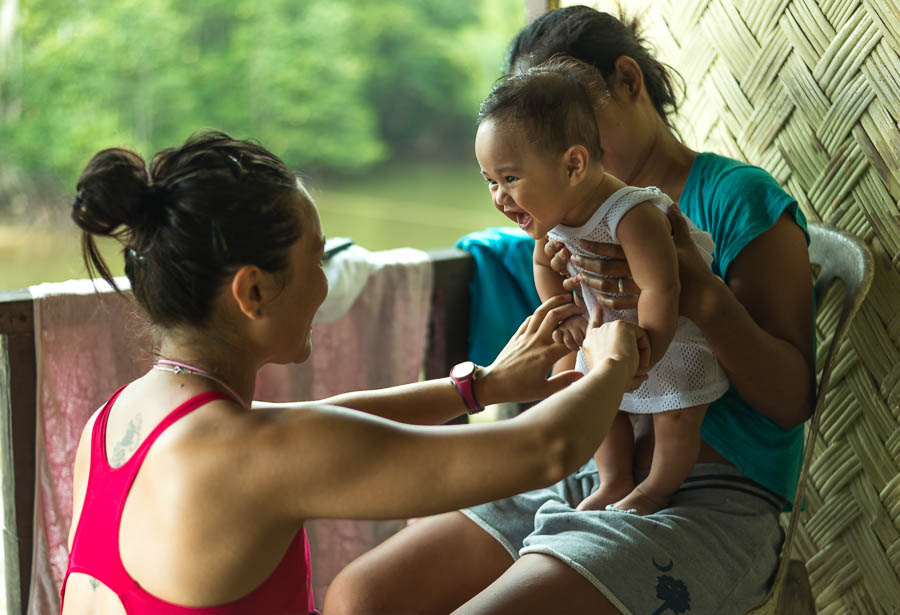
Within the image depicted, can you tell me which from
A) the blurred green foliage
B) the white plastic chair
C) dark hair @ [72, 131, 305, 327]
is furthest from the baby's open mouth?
the blurred green foliage

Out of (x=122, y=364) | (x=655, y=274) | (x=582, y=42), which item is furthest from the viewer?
(x=122, y=364)

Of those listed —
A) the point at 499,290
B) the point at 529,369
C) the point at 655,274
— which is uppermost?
the point at 655,274

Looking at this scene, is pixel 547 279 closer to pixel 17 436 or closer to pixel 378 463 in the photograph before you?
pixel 378 463

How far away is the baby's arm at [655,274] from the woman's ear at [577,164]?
112mm

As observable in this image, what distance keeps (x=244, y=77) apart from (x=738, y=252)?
1161cm

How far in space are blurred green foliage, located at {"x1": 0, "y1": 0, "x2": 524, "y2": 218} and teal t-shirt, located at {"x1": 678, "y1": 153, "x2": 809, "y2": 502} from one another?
358 inches

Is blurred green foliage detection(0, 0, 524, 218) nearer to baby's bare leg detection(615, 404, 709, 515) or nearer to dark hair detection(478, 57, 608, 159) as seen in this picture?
dark hair detection(478, 57, 608, 159)

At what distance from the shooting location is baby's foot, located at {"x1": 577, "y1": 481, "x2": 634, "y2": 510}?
5.15 feet

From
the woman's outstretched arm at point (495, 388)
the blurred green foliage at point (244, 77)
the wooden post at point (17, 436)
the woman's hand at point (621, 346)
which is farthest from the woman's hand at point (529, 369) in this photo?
the blurred green foliage at point (244, 77)

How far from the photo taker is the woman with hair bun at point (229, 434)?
1008 millimetres

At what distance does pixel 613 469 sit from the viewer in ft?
5.18

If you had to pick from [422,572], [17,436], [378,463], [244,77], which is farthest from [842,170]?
[244,77]

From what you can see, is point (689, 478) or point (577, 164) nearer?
point (577, 164)

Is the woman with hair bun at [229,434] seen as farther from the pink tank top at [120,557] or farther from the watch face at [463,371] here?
the watch face at [463,371]
